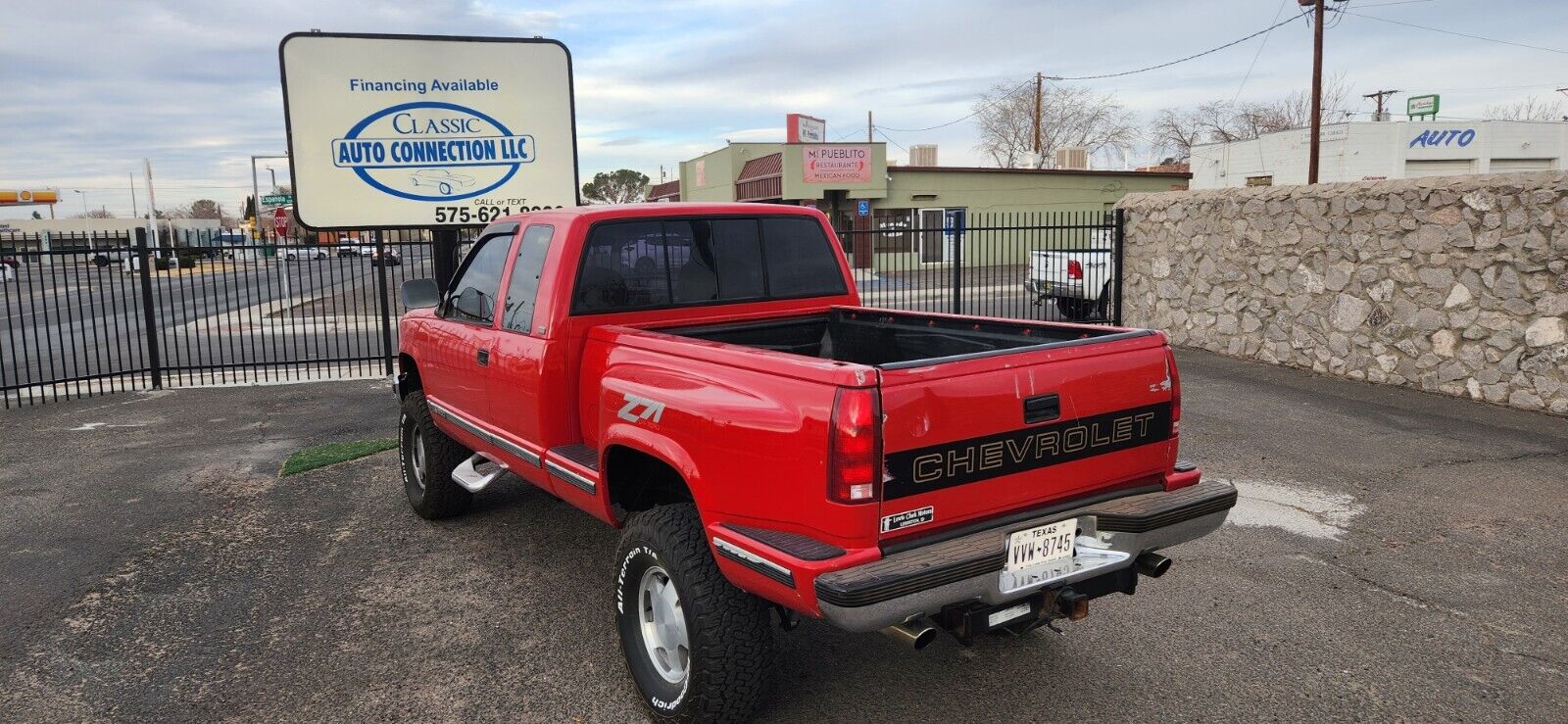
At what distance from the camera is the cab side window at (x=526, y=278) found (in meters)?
4.56

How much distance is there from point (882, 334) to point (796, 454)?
1.94m

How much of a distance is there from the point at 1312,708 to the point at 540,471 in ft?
10.6

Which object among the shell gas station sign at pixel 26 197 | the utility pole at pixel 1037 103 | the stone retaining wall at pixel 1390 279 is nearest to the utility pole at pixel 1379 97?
the utility pole at pixel 1037 103

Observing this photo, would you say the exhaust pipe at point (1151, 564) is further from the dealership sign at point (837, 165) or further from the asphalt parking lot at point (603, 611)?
the dealership sign at point (837, 165)

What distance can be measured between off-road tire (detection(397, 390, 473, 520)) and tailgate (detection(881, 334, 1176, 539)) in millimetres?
3661

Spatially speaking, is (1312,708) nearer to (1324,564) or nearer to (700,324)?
(1324,564)

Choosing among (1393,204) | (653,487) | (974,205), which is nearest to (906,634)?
(653,487)

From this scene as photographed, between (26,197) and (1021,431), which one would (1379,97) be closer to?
(1021,431)

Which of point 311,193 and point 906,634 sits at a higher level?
point 311,193

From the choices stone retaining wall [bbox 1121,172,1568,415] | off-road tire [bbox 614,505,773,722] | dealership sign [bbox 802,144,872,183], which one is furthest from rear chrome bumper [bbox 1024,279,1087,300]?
dealership sign [bbox 802,144,872,183]

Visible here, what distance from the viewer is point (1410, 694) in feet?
11.9

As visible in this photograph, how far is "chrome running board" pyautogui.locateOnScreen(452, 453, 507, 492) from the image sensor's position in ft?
16.7

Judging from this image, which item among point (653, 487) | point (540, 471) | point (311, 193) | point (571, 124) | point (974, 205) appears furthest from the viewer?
point (974, 205)

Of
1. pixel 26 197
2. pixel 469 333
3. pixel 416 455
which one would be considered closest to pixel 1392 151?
pixel 416 455
